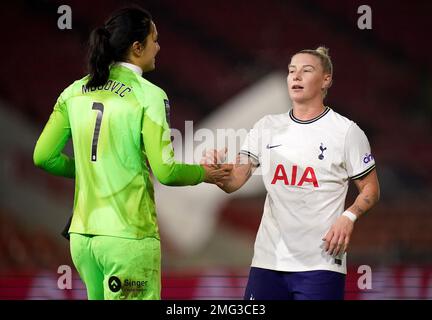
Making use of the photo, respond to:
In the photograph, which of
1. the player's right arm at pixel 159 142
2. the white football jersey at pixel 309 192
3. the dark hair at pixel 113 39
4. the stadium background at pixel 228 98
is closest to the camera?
the player's right arm at pixel 159 142

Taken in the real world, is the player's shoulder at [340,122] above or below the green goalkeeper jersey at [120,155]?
above

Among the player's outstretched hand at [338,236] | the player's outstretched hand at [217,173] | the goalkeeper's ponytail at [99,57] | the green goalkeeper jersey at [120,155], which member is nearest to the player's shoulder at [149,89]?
the green goalkeeper jersey at [120,155]

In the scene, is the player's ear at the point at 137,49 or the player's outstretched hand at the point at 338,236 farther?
the player's outstretched hand at the point at 338,236

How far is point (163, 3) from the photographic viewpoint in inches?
219

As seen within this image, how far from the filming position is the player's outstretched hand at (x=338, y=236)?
3.16 meters

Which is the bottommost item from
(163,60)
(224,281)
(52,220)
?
(224,281)

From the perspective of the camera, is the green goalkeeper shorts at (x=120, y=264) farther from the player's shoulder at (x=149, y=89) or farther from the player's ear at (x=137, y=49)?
the player's ear at (x=137, y=49)

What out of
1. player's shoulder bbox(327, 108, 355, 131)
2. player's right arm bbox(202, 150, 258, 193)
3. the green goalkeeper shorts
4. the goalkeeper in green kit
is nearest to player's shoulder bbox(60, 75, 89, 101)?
the goalkeeper in green kit

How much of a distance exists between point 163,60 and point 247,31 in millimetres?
593

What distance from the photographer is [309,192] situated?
3.31 meters

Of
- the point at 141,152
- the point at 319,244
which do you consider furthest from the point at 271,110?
the point at 141,152

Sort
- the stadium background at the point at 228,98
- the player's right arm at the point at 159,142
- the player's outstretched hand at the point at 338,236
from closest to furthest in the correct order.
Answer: the player's right arm at the point at 159,142 → the player's outstretched hand at the point at 338,236 → the stadium background at the point at 228,98

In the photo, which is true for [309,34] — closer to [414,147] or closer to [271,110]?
[271,110]

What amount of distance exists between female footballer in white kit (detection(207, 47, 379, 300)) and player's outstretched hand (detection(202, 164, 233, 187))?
0.14 ft
